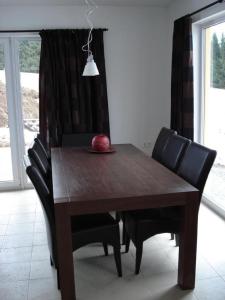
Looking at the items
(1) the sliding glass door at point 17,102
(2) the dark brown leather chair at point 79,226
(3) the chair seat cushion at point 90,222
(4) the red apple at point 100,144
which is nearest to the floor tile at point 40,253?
(2) the dark brown leather chair at point 79,226

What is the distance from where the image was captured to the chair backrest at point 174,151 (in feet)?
9.52

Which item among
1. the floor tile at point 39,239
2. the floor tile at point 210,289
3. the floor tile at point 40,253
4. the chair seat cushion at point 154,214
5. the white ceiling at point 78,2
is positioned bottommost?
the floor tile at point 210,289

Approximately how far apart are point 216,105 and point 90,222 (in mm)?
2194

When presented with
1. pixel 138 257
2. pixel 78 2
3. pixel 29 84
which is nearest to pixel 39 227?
pixel 138 257

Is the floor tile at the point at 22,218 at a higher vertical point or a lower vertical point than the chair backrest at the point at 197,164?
lower

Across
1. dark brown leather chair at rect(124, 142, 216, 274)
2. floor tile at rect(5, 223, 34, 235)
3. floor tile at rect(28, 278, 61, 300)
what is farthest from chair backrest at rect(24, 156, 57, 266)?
floor tile at rect(5, 223, 34, 235)

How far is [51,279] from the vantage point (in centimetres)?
251

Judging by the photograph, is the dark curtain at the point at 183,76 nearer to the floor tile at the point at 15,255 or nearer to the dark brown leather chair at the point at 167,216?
the dark brown leather chair at the point at 167,216

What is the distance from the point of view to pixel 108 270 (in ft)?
8.55

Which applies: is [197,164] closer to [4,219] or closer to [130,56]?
[4,219]

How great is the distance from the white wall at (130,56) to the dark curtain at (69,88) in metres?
0.19

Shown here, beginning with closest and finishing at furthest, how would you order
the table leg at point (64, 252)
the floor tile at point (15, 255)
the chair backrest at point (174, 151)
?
the table leg at point (64, 252), the floor tile at point (15, 255), the chair backrest at point (174, 151)

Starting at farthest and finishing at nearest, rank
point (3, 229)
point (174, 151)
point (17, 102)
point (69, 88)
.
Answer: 1. point (17, 102)
2. point (69, 88)
3. point (3, 229)
4. point (174, 151)

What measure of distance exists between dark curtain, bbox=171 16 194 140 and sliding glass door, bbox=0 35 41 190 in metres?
1.81
